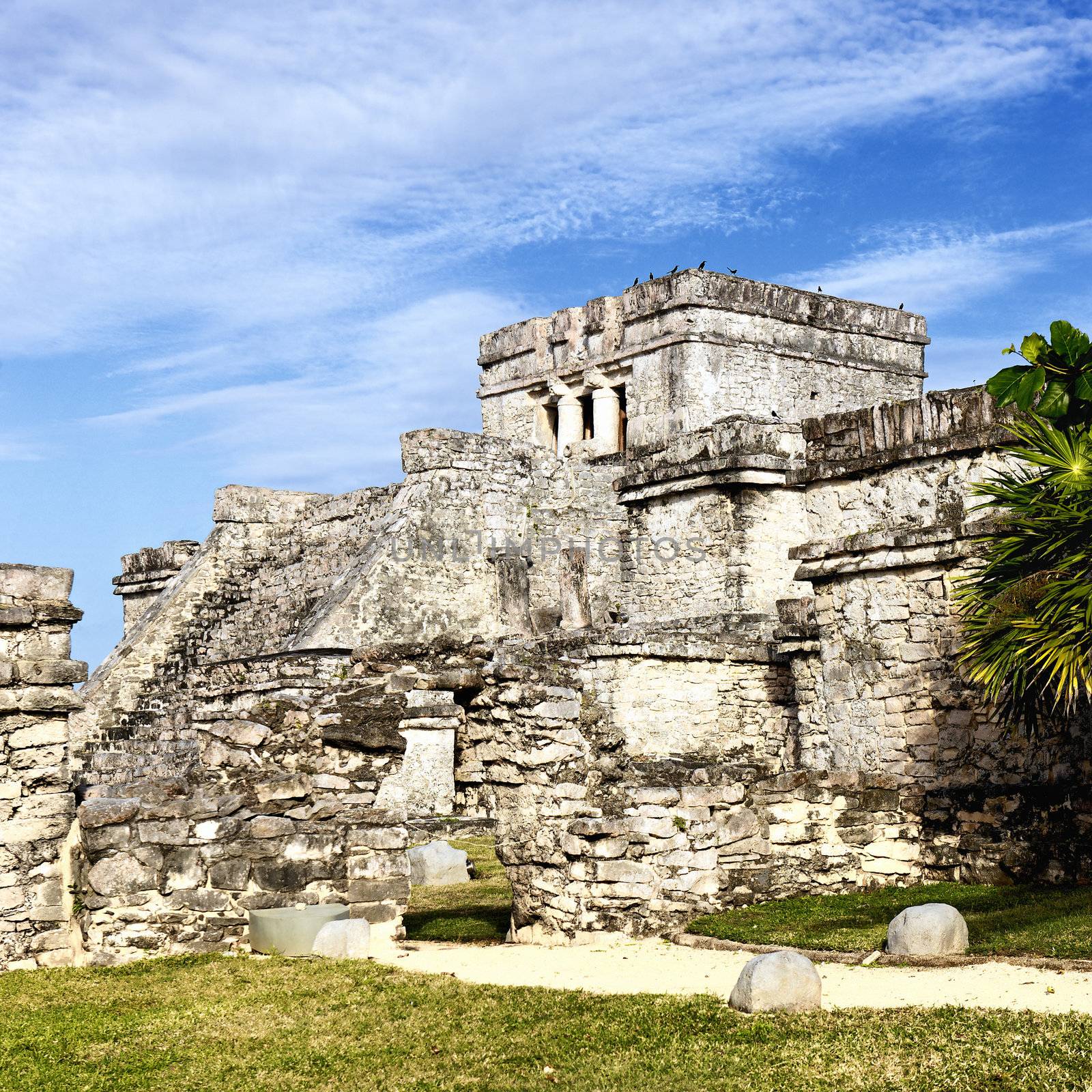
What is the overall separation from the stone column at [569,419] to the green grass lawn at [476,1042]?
16673 millimetres

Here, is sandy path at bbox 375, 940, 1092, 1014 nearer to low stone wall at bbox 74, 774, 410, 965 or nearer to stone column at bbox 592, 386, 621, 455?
low stone wall at bbox 74, 774, 410, 965

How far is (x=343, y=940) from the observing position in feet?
28.6

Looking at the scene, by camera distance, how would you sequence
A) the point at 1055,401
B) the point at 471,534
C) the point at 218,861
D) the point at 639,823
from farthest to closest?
the point at 471,534 < the point at 1055,401 < the point at 639,823 < the point at 218,861

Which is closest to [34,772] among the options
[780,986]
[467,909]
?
[467,909]

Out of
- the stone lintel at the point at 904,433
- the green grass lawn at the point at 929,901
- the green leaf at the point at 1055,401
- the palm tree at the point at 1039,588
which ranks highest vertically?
the stone lintel at the point at 904,433

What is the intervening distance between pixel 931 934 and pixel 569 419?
55.3 ft

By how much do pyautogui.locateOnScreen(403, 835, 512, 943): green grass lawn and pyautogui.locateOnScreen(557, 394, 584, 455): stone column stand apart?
1141cm

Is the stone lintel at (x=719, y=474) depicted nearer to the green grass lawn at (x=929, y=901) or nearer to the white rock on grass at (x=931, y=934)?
the green grass lawn at (x=929, y=901)

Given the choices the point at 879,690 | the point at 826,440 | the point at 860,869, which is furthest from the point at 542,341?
the point at 860,869

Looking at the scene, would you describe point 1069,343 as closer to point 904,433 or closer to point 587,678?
point 904,433

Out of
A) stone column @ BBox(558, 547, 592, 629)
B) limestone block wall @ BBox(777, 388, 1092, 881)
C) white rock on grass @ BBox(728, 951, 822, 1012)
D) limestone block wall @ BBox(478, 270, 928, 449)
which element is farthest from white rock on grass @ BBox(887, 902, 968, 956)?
limestone block wall @ BBox(478, 270, 928, 449)

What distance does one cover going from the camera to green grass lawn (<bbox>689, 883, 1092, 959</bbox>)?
7966mm

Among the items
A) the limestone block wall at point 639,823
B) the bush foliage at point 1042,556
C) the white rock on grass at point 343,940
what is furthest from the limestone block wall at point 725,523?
the white rock on grass at point 343,940

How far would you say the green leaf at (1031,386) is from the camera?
1029 cm
